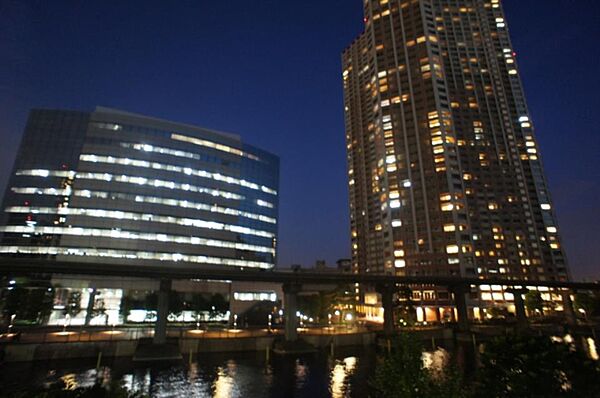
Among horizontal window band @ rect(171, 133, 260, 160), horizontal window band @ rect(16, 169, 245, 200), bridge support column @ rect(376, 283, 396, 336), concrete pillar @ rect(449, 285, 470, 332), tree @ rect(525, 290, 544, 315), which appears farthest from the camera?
tree @ rect(525, 290, 544, 315)

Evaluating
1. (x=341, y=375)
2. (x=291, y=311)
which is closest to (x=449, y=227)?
(x=291, y=311)

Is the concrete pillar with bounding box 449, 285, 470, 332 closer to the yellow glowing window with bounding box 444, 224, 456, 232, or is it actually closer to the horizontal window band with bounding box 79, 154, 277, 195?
the yellow glowing window with bounding box 444, 224, 456, 232

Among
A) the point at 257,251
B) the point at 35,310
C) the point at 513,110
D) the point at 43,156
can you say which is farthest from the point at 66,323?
the point at 513,110

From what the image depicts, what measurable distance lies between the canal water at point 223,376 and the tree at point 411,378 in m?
24.5

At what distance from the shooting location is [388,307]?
80.8m

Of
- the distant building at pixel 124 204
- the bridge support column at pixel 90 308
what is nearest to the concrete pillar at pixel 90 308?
the bridge support column at pixel 90 308

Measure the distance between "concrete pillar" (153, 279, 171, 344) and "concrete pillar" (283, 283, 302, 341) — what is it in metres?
23.0

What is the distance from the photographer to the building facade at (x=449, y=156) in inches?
5581

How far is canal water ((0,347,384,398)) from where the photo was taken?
37.6 m

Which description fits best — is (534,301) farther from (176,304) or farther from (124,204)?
(124,204)

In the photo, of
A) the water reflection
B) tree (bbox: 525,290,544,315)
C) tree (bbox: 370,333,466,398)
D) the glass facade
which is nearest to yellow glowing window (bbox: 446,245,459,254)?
A: tree (bbox: 525,290,544,315)

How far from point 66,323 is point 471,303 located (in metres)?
135

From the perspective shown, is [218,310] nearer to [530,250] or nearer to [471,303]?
[471,303]

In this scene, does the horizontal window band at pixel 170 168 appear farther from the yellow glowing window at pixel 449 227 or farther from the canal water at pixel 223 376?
the yellow glowing window at pixel 449 227
